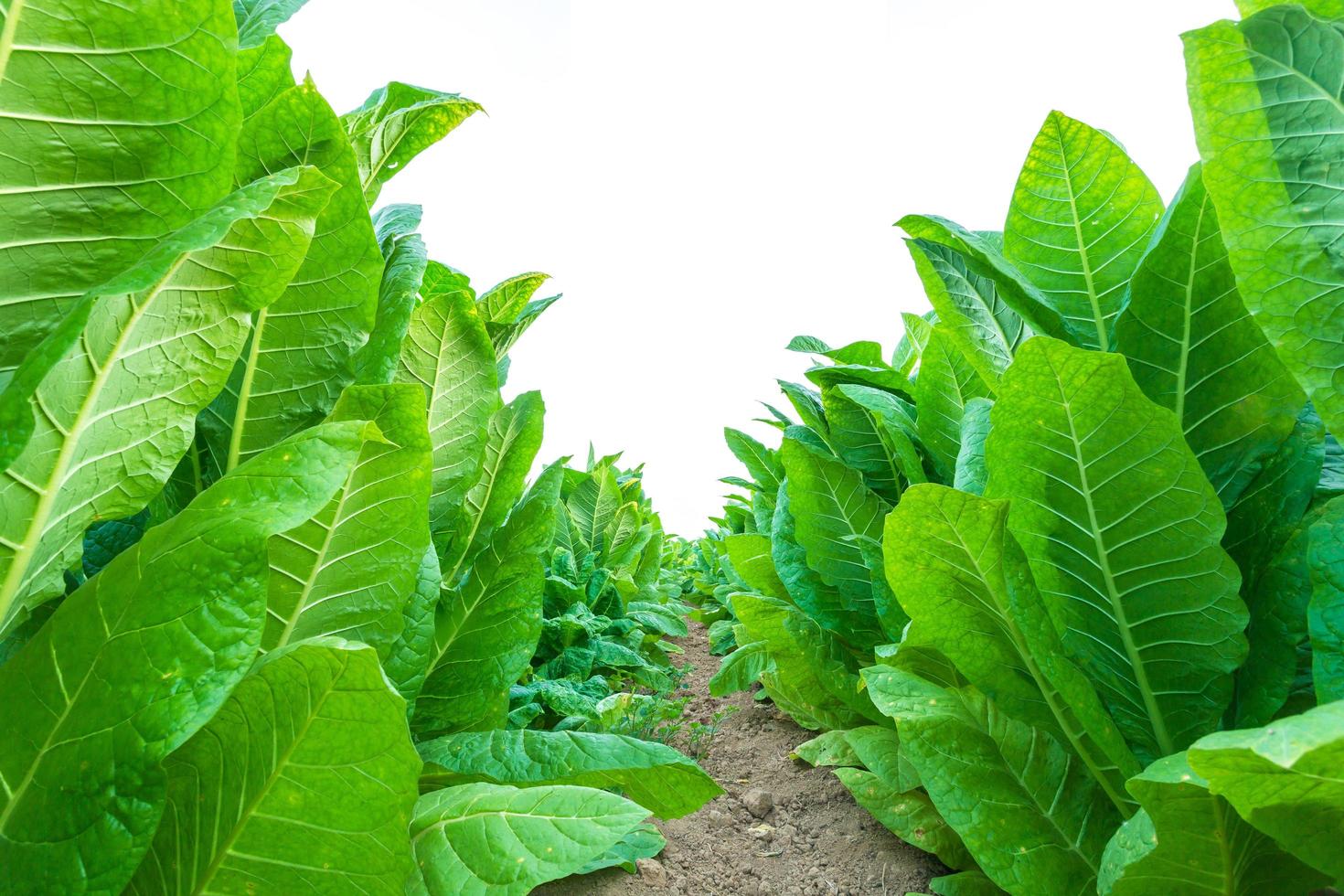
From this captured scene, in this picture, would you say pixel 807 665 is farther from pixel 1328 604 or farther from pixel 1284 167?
pixel 1284 167

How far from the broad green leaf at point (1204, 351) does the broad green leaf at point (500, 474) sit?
117cm

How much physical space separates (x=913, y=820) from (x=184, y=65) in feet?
6.33

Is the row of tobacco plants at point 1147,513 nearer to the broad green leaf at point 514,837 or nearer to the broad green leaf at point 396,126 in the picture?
the broad green leaf at point 514,837

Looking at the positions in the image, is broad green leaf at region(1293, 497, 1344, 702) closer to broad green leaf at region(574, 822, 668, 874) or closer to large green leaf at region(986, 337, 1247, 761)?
large green leaf at region(986, 337, 1247, 761)

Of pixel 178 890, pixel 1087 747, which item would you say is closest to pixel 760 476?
pixel 1087 747

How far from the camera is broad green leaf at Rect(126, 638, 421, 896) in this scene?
2.92ft

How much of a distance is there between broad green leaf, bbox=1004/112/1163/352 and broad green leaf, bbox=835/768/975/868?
1100 mm

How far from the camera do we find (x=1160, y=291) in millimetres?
1341

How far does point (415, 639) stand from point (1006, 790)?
3.42ft

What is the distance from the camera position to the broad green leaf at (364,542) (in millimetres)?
1157

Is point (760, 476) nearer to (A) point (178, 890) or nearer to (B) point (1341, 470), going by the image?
(B) point (1341, 470)

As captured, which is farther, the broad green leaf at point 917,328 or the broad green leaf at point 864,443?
the broad green leaf at point 917,328

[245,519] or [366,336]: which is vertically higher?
[366,336]

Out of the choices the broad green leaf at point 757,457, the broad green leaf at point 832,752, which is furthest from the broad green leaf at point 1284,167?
the broad green leaf at point 757,457
